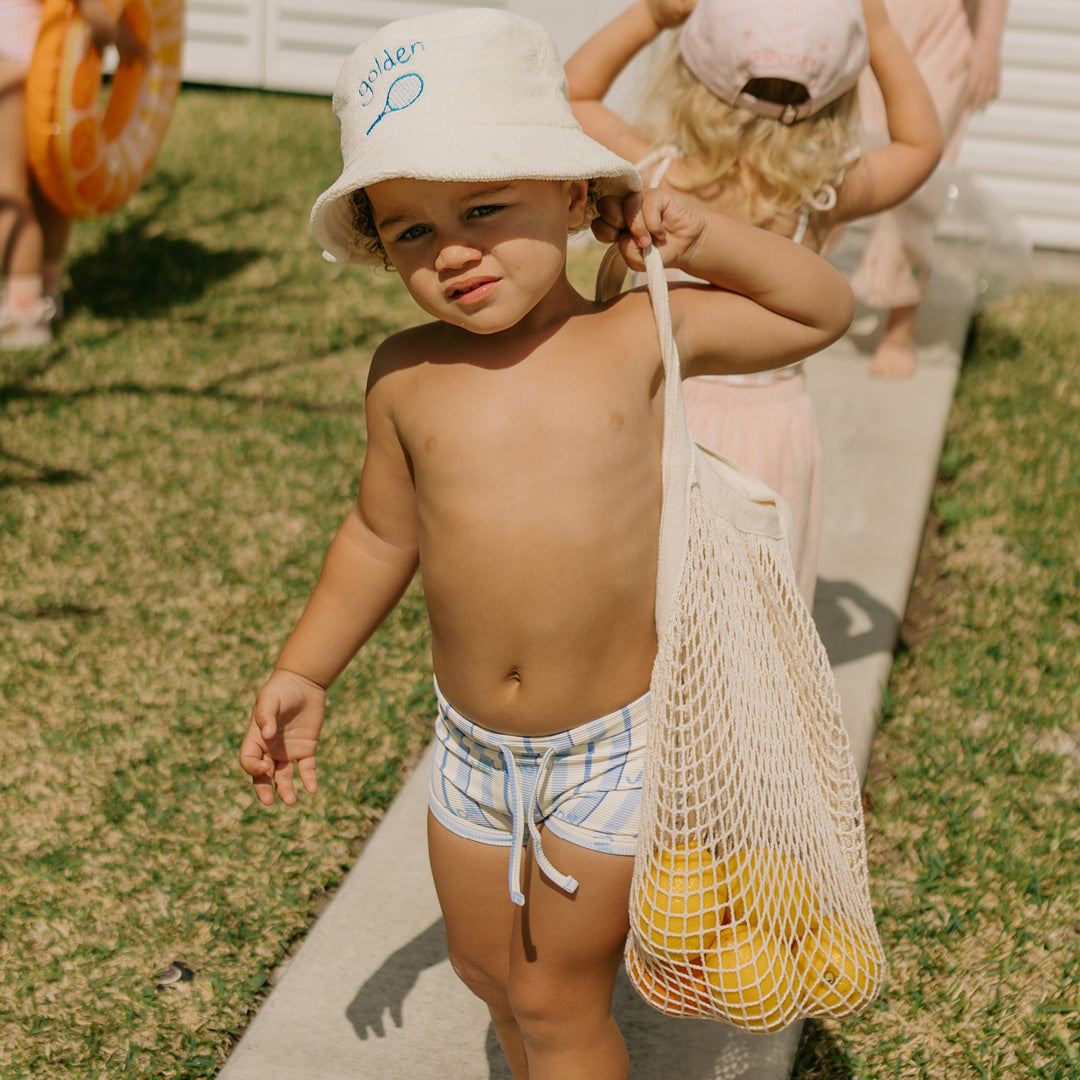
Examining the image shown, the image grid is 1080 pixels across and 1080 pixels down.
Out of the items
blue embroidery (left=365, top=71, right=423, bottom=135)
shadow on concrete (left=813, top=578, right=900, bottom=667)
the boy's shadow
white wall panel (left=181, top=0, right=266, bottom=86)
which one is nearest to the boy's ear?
blue embroidery (left=365, top=71, right=423, bottom=135)

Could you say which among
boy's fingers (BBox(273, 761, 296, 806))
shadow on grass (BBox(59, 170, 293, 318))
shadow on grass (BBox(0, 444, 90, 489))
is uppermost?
boy's fingers (BBox(273, 761, 296, 806))

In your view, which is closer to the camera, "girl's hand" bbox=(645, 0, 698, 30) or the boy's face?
the boy's face

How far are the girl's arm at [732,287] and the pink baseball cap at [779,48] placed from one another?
677mm

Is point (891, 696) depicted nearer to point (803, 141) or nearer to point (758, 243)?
point (803, 141)

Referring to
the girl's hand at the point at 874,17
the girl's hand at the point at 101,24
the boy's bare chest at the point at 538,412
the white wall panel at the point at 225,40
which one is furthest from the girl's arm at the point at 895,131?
the white wall panel at the point at 225,40

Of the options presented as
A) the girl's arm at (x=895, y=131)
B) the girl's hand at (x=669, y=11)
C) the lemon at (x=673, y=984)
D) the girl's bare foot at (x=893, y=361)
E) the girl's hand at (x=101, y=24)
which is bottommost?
the girl's bare foot at (x=893, y=361)

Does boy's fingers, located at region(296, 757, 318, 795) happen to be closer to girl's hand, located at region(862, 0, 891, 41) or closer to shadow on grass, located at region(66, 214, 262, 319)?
girl's hand, located at region(862, 0, 891, 41)

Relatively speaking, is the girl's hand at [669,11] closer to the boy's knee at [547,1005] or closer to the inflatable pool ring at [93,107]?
the boy's knee at [547,1005]

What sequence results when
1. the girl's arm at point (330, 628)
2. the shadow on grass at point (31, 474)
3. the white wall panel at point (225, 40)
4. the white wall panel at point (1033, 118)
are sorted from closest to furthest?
the girl's arm at point (330, 628) → the shadow on grass at point (31, 474) → the white wall panel at point (1033, 118) → the white wall panel at point (225, 40)

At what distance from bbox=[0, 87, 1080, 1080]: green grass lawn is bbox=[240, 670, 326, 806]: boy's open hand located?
81 centimetres

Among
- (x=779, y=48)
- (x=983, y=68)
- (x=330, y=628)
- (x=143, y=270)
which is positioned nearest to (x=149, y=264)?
(x=143, y=270)

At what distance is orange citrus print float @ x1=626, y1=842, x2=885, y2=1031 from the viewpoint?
78.4 inches

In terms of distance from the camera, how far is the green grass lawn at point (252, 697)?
284 cm

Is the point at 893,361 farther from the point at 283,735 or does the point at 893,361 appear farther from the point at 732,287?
the point at 283,735
